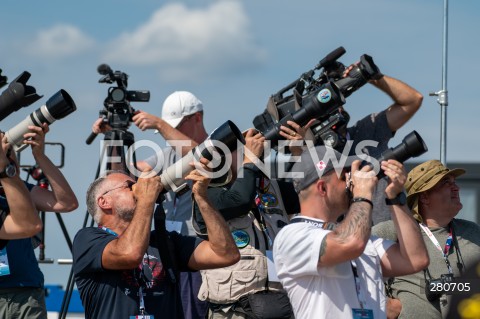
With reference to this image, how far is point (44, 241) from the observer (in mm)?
9141

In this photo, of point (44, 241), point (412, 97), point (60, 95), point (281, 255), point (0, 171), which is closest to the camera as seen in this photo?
point (281, 255)

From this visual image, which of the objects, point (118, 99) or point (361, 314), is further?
point (118, 99)

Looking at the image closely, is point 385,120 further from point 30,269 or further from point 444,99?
point 30,269

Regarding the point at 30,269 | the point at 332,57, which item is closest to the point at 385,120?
the point at 332,57

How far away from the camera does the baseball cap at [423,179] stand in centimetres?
554

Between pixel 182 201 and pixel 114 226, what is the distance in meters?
1.30

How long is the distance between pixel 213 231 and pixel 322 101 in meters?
1.28

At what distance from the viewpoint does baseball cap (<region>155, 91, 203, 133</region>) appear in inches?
256

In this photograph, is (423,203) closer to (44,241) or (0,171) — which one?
(0,171)

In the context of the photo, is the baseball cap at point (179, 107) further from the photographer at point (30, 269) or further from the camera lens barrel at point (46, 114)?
the camera lens barrel at point (46, 114)

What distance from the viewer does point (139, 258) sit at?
446 centimetres

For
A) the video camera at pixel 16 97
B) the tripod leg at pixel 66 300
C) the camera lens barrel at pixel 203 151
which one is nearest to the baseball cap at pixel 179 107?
the tripod leg at pixel 66 300

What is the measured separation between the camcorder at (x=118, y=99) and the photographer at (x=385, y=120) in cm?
144

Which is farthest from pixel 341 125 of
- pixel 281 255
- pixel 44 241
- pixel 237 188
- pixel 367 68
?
pixel 44 241
